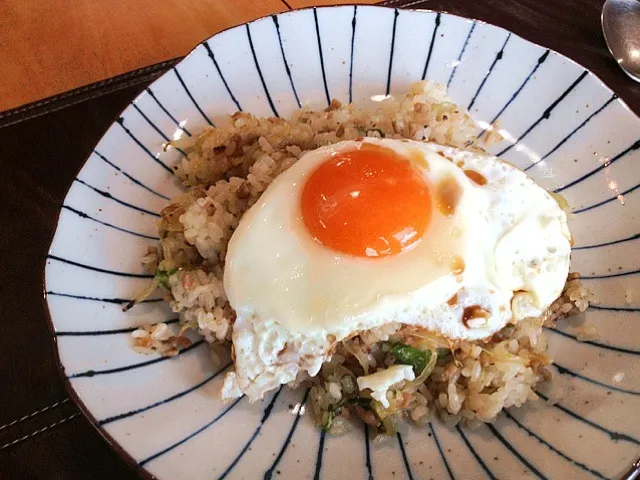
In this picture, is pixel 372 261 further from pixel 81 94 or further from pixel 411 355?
pixel 81 94

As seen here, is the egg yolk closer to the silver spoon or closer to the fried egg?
the fried egg

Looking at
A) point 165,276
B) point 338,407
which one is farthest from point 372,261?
point 165,276

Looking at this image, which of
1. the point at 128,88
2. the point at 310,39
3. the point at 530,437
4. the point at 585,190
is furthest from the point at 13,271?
the point at 585,190

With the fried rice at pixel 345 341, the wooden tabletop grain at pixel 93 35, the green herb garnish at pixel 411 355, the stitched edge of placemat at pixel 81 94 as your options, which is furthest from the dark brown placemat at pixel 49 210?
the green herb garnish at pixel 411 355

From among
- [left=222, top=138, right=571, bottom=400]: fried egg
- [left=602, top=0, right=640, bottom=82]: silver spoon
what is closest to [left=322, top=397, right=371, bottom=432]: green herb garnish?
[left=222, top=138, right=571, bottom=400]: fried egg

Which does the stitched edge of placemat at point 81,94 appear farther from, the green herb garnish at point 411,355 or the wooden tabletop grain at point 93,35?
the green herb garnish at point 411,355
